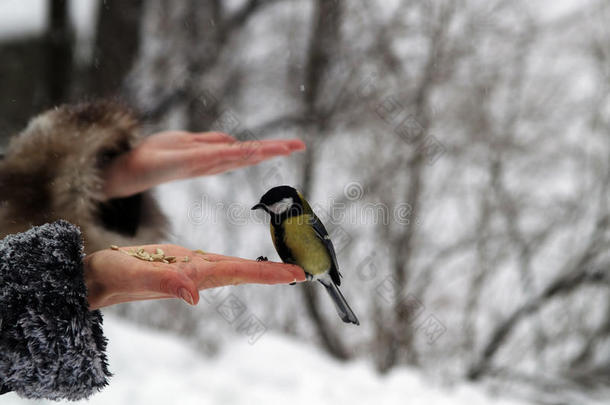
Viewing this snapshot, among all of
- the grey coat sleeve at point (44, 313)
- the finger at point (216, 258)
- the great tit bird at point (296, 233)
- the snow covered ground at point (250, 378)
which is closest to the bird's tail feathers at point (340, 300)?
the great tit bird at point (296, 233)

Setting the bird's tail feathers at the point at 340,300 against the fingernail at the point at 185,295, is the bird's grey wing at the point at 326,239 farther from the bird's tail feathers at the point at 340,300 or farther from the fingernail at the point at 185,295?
the fingernail at the point at 185,295

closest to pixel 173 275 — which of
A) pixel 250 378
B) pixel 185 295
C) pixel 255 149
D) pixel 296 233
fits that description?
pixel 185 295

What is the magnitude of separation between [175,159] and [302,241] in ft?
0.98

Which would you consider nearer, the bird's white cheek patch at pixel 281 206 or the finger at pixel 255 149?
the bird's white cheek patch at pixel 281 206

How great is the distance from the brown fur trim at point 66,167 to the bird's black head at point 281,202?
280 mm

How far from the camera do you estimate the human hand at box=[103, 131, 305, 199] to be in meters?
0.68

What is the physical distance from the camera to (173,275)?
1.43ft

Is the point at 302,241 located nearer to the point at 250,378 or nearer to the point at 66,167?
the point at 66,167

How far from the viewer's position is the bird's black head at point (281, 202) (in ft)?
1.60

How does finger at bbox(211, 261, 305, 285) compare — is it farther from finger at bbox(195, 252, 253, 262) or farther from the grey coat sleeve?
the grey coat sleeve

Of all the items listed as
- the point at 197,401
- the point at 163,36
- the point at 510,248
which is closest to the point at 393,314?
the point at 510,248

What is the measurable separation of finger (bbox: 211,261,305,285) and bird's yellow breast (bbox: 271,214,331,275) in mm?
45

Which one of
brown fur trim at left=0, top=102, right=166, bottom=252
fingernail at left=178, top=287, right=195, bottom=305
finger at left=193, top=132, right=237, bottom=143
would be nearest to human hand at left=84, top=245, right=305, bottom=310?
fingernail at left=178, top=287, right=195, bottom=305

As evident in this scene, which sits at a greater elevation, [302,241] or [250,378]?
[302,241]
